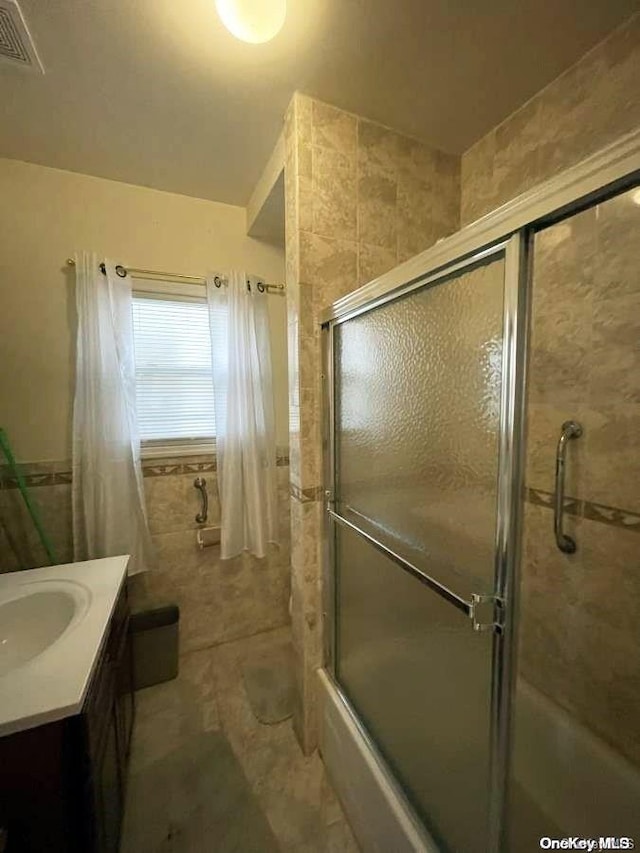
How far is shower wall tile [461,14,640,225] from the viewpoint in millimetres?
1003

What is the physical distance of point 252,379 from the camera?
186cm

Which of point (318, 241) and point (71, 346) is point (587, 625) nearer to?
point (318, 241)

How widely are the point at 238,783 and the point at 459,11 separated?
8.61 feet

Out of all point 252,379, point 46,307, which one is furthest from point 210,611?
point 46,307

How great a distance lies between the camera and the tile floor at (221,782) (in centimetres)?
109

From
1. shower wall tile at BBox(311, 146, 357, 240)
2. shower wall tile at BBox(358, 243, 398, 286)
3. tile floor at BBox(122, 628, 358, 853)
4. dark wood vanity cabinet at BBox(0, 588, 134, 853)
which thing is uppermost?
shower wall tile at BBox(311, 146, 357, 240)

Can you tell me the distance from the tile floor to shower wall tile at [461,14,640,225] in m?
2.19

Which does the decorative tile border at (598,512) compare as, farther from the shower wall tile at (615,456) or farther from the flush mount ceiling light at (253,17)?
the flush mount ceiling light at (253,17)

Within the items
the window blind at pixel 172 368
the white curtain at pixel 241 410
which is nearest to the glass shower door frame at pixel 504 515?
the white curtain at pixel 241 410

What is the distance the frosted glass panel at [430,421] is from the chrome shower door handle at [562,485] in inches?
21.9

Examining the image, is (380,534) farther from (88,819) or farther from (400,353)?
(88,819)

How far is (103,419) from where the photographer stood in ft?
5.31

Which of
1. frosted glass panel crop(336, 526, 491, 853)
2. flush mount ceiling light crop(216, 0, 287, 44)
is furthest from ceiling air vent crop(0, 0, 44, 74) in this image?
frosted glass panel crop(336, 526, 491, 853)

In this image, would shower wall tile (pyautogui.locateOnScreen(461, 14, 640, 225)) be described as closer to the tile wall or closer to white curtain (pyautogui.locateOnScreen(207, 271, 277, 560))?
the tile wall
